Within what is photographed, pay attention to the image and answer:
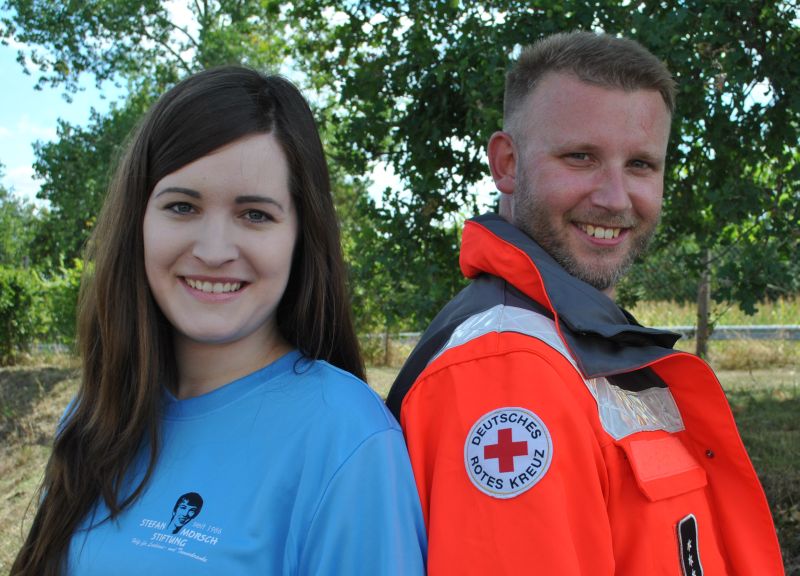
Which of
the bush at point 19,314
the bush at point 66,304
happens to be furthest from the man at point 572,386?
the bush at point 19,314

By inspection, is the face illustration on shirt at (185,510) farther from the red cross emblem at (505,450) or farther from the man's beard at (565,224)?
the man's beard at (565,224)

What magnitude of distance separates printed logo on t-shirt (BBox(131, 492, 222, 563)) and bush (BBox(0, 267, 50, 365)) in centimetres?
1209

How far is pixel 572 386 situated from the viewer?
1.57 meters

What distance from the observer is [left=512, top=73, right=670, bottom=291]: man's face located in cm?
199

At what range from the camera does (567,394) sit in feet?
5.01

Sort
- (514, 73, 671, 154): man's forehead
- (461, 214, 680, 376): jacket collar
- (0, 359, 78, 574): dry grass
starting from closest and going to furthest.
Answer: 1. (461, 214, 680, 376): jacket collar
2. (514, 73, 671, 154): man's forehead
3. (0, 359, 78, 574): dry grass

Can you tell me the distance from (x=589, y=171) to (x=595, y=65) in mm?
258

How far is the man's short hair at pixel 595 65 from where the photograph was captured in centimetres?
200

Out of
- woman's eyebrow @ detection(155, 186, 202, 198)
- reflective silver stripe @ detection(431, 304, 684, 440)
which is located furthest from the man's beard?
woman's eyebrow @ detection(155, 186, 202, 198)

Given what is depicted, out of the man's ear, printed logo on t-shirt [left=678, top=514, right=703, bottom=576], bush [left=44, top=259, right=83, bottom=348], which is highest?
bush [left=44, top=259, right=83, bottom=348]

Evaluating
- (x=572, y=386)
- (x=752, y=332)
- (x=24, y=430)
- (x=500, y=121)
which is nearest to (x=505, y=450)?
(x=572, y=386)

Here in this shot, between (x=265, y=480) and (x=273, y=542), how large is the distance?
115 mm

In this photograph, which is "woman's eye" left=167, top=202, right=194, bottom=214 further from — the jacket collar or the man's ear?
the man's ear

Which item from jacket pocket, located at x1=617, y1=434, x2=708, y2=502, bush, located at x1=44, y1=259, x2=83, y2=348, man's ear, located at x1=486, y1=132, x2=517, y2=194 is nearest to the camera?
jacket pocket, located at x1=617, y1=434, x2=708, y2=502
